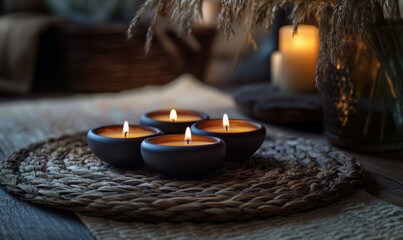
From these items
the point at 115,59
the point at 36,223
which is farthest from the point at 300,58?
the point at 36,223

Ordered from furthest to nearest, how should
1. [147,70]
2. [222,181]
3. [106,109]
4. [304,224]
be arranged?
[147,70], [106,109], [222,181], [304,224]

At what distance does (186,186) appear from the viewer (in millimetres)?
820

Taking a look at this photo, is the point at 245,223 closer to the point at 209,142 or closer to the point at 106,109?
the point at 209,142

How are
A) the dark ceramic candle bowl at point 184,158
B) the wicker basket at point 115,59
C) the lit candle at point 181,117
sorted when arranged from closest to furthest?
the dark ceramic candle bowl at point 184,158 → the lit candle at point 181,117 → the wicker basket at point 115,59

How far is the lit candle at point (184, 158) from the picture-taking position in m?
0.81

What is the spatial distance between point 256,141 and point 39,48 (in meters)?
1.32

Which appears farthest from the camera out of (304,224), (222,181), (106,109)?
(106,109)

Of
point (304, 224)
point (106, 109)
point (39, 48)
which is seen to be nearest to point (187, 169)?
point (304, 224)

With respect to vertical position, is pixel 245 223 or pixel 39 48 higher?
pixel 39 48

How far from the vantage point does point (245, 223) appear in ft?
2.44

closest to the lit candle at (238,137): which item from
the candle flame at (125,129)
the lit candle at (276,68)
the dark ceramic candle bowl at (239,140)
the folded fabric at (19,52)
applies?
the dark ceramic candle bowl at (239,140)

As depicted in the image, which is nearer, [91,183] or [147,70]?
[91,183]

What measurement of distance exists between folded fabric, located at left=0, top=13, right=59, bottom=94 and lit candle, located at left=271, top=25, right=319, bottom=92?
897 mm

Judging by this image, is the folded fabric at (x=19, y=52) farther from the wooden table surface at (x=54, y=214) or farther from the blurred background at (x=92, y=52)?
the wooden table surface at (x=54, y=214)
